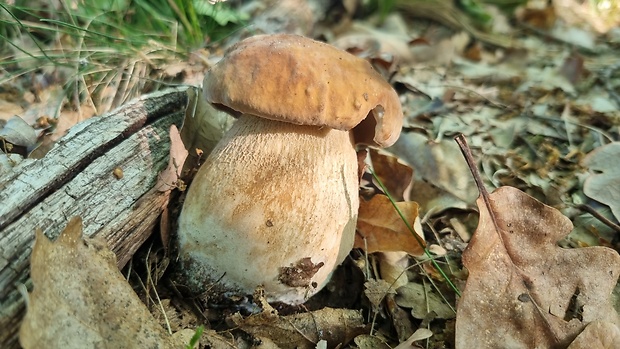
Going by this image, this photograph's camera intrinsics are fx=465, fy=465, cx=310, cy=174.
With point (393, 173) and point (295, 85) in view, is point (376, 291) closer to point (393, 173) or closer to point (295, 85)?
point (393, 173)

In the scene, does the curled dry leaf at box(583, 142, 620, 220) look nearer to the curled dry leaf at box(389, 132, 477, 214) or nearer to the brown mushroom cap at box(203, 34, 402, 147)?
the curled dry leaf at box(389, 132, 477, 214)

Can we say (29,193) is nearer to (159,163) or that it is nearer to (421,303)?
(159,163)

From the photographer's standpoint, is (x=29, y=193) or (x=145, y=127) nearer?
(x=29, y=193)

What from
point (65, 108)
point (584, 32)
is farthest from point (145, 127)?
point (584, 32)

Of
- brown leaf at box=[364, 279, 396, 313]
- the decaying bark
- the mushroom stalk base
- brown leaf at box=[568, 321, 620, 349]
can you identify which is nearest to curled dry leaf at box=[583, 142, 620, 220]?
brown leaf at box=[568, 321, 620, 349]

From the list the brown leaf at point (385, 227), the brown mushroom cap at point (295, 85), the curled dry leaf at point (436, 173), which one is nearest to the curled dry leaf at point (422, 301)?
the brown leaf at point (385, 227)

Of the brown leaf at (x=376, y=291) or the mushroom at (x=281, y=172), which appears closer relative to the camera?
the mushroom at (x=281, y=172)

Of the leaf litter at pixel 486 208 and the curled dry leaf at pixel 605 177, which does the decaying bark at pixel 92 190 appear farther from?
the curled dry leaf at pixel 605 177
